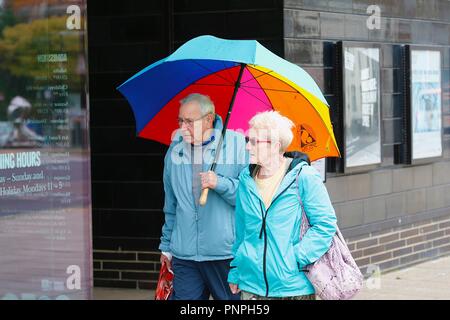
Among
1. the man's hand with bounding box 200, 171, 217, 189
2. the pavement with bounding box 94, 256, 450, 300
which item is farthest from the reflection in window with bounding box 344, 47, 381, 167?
the man's hand with bounding box 200, 171, 217, 189

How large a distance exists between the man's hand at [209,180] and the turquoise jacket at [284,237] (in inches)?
24.3

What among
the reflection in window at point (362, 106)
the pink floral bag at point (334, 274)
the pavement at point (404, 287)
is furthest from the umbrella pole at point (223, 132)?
the reflection in window at point (362, 106)

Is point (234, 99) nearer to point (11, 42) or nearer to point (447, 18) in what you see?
point (11, 42)

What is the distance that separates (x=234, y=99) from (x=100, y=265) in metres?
3.94

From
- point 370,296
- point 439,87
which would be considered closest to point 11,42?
point 370,296

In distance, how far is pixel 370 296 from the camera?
1005 cm

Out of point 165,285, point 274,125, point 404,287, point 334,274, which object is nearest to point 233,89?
point 274,125

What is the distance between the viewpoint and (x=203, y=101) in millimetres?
6613

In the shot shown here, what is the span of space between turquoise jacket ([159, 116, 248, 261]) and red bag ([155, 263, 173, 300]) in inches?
5.2

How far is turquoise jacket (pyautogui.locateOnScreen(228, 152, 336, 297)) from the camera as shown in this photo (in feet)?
18.8

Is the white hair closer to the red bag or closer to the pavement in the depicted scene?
the red bag

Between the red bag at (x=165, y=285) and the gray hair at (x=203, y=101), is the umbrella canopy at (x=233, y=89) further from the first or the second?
the red bag at (x=165, y=285)

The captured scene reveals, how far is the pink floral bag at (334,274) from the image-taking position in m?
5.69

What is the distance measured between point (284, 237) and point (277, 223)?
80 mm
